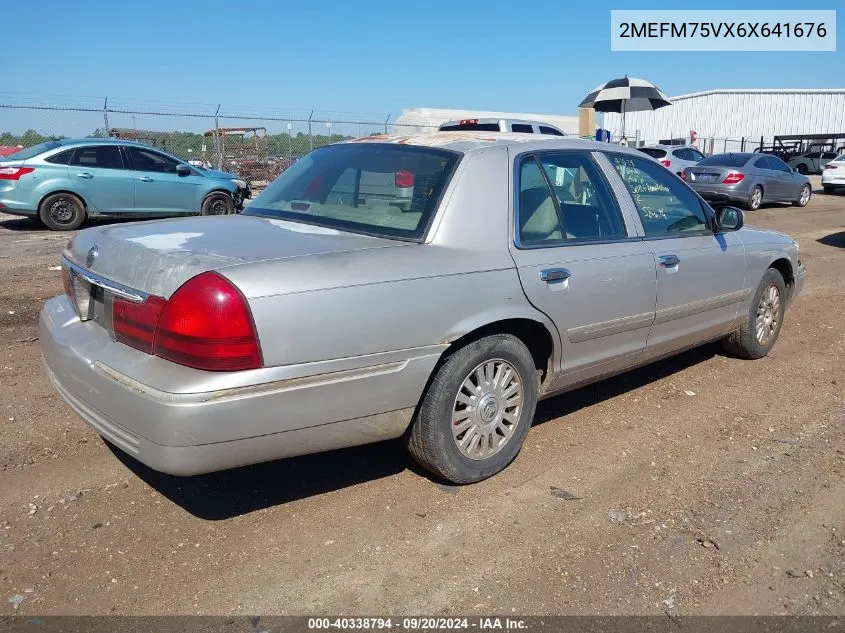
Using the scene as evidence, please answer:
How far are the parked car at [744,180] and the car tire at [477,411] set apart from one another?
49.6 ft

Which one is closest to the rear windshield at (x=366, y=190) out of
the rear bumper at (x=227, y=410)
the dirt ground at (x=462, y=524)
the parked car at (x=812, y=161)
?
the rear bumper at (x=227, y=410)

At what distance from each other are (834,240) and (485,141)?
11.1m

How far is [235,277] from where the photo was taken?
109 inches

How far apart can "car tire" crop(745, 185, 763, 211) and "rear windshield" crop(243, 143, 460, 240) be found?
52.2ft

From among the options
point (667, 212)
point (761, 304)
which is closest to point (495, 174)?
point (667, 212)

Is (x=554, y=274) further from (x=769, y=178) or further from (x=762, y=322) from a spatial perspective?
(x=769, y=178)

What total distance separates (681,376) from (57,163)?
10575 mm

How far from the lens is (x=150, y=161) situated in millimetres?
12992

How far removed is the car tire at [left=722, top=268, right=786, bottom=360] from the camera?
5.43 m

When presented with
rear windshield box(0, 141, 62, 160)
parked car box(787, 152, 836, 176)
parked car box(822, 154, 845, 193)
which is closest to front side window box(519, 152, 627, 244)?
rear windshield box(0, 141, 62, 160)

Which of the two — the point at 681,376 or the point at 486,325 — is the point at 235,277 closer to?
the point at 486,325

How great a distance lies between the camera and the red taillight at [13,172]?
11.8 m

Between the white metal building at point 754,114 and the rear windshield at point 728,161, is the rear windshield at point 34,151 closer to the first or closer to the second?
the rear windshield at point 728,161

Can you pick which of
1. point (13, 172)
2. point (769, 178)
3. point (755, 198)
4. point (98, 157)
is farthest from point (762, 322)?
point (769, 178)
